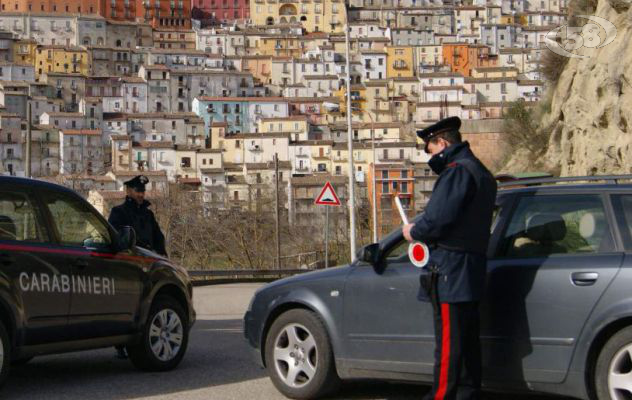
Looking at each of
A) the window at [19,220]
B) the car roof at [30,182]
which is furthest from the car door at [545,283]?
the car roof at [30,182]

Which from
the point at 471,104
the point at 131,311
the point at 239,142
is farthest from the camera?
the point at 471,104

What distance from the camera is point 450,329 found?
7500 millimetres

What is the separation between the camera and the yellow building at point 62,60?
18850 cm

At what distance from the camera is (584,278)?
744 cm

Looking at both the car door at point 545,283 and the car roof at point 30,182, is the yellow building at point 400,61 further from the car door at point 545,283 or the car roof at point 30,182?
the car door at point 545,283

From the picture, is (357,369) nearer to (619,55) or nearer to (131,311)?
(131,311)

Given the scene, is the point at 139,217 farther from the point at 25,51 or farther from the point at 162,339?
the point at 25,51

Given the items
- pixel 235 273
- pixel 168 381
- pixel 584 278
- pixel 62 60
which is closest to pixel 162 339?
pixel 168 381

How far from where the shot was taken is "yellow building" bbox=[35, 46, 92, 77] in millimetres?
188500

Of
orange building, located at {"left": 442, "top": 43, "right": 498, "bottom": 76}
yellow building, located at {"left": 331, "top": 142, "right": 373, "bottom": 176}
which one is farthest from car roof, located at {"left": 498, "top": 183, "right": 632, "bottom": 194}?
orange building, located at {"left": 442, "top": 43, "right": 498, "bottom": 76}

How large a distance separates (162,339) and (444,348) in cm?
394

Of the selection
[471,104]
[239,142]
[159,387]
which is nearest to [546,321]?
[159,387]

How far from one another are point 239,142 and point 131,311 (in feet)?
498

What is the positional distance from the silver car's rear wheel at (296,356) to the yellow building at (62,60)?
182787 millimetres
